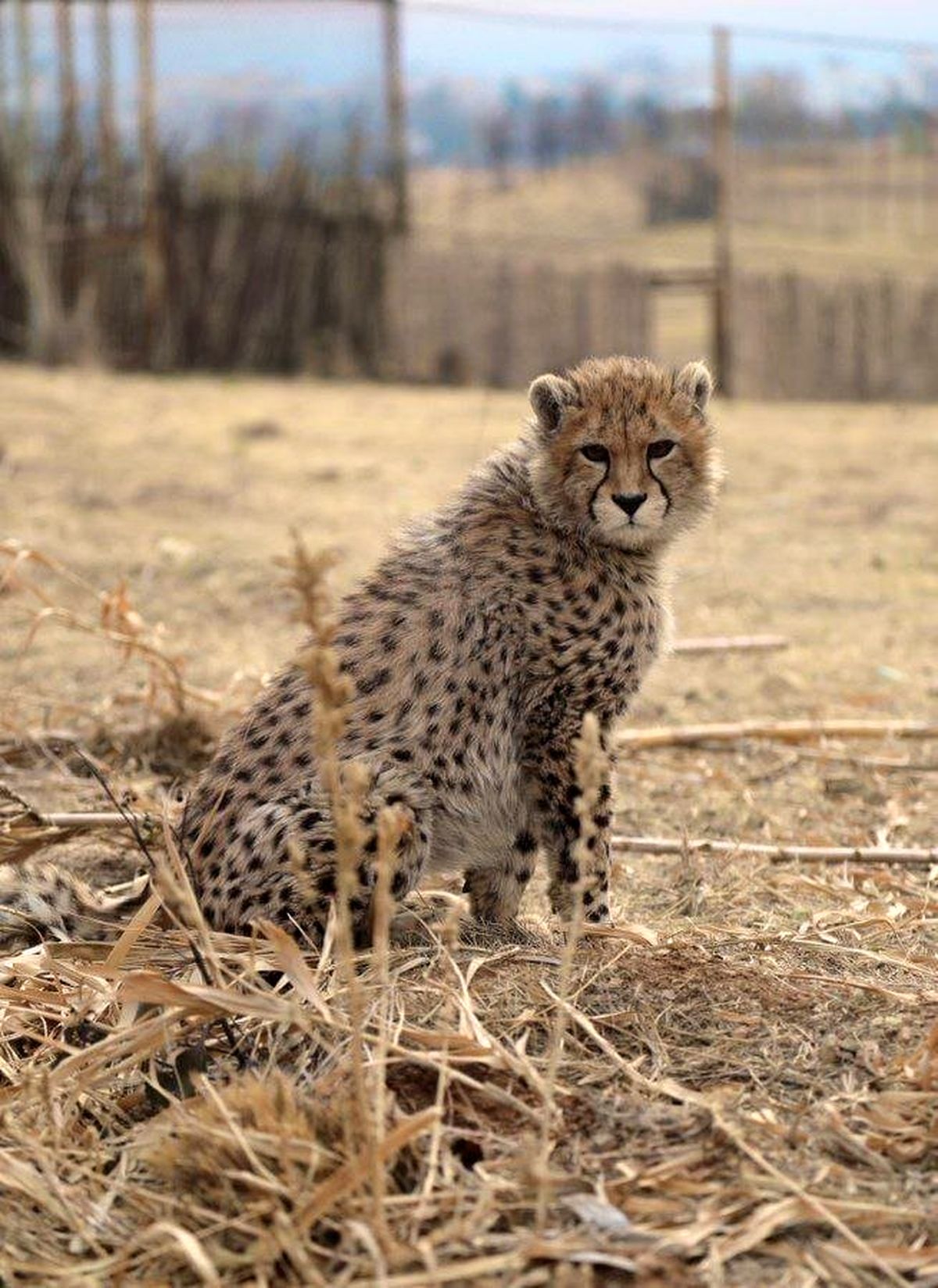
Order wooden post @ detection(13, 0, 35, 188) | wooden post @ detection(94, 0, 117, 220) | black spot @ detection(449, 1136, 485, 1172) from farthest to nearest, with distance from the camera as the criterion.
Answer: wooden post @ detection(94, 0, 117, 220), wooden post @ detection(13, 0, 35, 188), black spot @ detection(449, 1136, 485, 1172)

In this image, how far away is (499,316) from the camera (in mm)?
13469

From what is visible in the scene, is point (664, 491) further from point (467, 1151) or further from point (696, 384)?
point (467, 1151)

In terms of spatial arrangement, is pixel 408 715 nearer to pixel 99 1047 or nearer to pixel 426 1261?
pixel 99 1047

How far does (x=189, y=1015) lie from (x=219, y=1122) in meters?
0.27

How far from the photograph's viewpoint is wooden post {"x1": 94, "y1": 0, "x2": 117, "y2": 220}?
41.2 ft

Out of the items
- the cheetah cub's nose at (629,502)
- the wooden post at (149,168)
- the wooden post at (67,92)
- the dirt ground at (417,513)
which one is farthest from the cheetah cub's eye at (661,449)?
the wooden post at (67,92)

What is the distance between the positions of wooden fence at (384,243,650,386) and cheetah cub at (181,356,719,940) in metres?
9.84

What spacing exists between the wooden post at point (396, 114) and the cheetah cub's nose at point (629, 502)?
34.1ft

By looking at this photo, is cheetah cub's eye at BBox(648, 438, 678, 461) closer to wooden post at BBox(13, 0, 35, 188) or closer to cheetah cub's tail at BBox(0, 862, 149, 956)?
cheetah cub's tail at BBox(0, 862, 149, 956)

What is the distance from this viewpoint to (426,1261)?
2.03 m

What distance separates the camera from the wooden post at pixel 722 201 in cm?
1279

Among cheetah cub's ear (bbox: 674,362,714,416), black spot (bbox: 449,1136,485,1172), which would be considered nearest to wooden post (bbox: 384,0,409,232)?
cheetah cub's ear (bbox: 674,362,714,416)

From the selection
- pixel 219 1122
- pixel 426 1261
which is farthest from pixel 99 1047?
pixel 426 1261

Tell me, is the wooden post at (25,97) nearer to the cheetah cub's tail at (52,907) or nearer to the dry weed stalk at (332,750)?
the cheetah cub's tail at (52,907)
